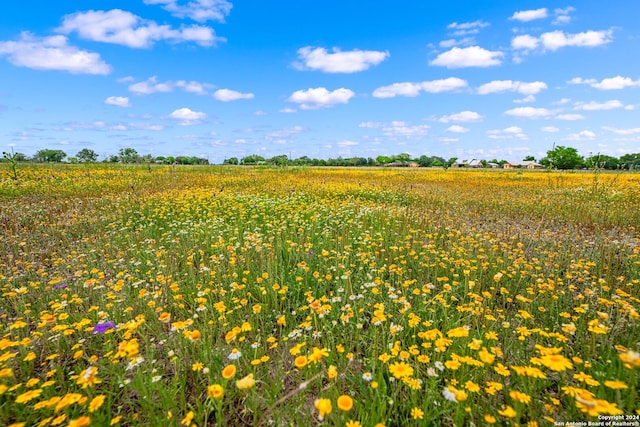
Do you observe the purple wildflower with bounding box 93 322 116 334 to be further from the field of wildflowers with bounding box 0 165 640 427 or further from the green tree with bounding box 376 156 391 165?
the green tree with bounding box 376 156 391 165

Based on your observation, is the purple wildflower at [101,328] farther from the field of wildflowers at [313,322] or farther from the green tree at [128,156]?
the green tree at [128,156]

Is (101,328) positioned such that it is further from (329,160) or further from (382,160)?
(382,160)

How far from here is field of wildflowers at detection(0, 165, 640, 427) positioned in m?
1.83

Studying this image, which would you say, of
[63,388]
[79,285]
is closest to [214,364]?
[63,388]

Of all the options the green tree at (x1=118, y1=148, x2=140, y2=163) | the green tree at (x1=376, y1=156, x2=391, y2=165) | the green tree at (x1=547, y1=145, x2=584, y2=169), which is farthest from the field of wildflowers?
the green tree at (x1=376, y1=156, x2=391, y2=165)

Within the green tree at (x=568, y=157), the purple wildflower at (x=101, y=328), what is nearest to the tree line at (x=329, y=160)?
the green tree at (x=568, y=157)

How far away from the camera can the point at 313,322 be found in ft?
9.77

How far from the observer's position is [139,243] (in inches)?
201

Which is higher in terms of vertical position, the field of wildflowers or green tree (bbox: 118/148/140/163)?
green tree (bbox: 118/148/140/163)

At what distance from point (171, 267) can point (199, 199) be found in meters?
4.47

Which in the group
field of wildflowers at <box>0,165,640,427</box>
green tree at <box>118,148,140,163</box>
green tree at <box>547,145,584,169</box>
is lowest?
field of wildflowers at <box>0,165,640,427</box>

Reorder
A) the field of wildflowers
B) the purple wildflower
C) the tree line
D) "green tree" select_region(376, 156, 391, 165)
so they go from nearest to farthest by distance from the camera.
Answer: the field of wildflowers, the purple wildflower, the tree line, "green tree" select_region(376, 156, 391, 165)

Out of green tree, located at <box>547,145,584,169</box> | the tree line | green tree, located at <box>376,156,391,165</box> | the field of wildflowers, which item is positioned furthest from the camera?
green tree, located at <box>376,156,391,165</box>

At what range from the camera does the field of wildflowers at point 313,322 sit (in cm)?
183
